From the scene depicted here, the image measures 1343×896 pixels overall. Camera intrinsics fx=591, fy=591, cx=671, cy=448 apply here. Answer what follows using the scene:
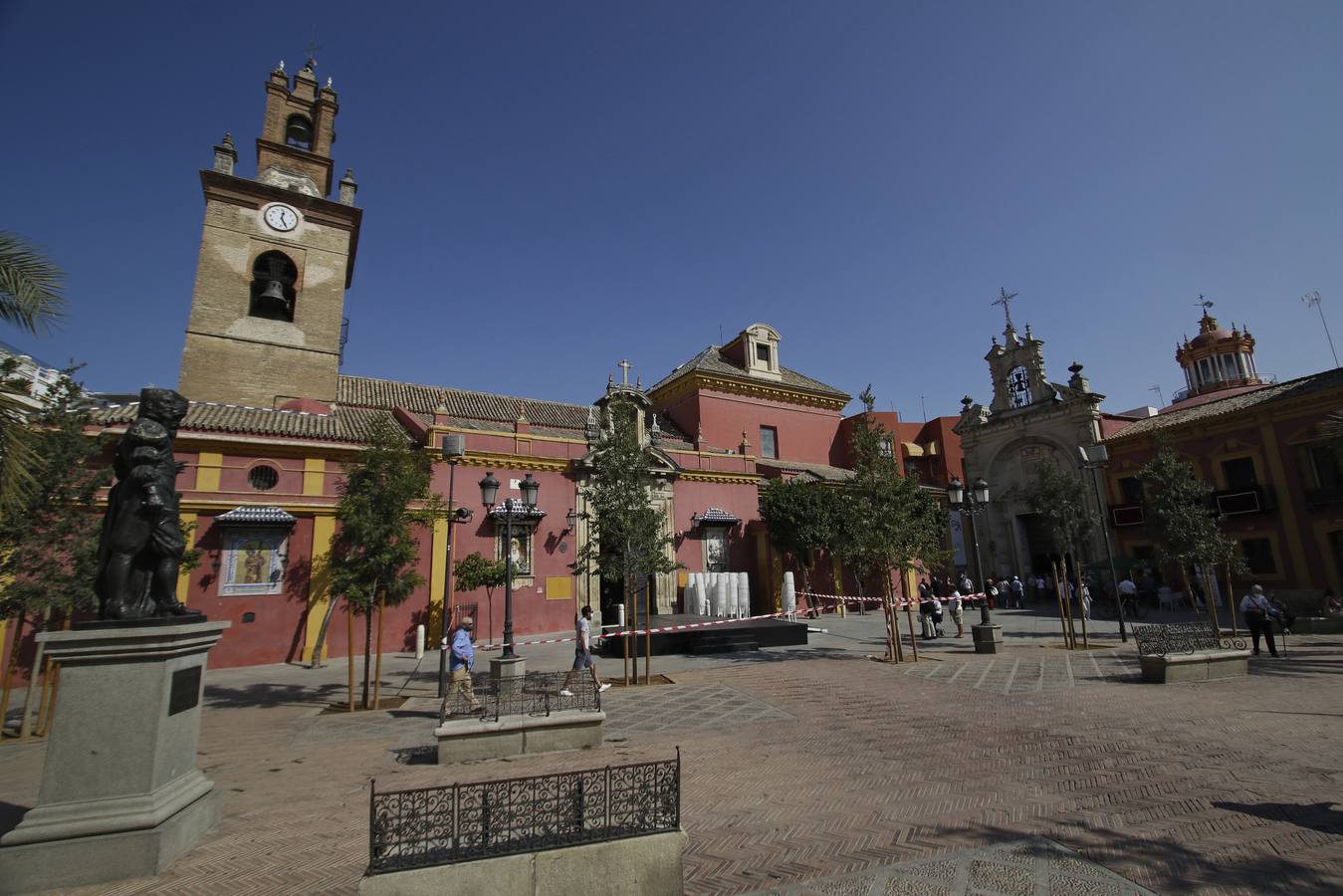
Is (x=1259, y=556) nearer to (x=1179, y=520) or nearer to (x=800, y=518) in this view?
(x=1179, y=520)

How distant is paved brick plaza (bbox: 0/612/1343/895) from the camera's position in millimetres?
4523

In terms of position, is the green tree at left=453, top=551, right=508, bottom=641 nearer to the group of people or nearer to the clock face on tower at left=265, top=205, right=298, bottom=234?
the group of people

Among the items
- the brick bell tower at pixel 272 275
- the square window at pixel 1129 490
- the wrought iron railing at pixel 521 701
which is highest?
the brick bell tower at pixel 272 275

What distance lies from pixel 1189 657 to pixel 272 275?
31.6 meters

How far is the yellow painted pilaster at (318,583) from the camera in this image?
1730 centimetres

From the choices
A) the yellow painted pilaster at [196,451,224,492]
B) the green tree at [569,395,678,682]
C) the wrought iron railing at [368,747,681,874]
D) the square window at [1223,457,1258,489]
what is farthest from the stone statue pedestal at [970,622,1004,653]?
the yellow painted pilaster at [196,451,224,492]

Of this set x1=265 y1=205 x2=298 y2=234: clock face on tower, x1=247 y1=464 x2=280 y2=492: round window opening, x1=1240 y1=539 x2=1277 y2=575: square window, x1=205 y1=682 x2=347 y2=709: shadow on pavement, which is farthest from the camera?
x1=265 y1=205 x2=298 y2=234: clock face on tower

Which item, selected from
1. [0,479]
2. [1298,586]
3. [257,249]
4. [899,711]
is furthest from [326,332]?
[1298,586]

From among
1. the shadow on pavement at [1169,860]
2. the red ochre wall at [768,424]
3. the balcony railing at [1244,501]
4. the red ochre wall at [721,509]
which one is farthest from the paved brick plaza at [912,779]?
the red ochre wall at [768,424]

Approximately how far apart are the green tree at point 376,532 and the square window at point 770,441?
21.4 metres

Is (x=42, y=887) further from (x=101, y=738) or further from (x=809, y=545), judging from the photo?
(x=809, y=545)

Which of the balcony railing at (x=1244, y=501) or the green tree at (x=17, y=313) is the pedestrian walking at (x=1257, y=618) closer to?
the balcony railing at (x=1244, y=501)

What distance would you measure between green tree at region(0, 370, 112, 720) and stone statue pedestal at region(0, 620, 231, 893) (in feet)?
23.0

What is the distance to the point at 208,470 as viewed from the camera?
17.0 meters
